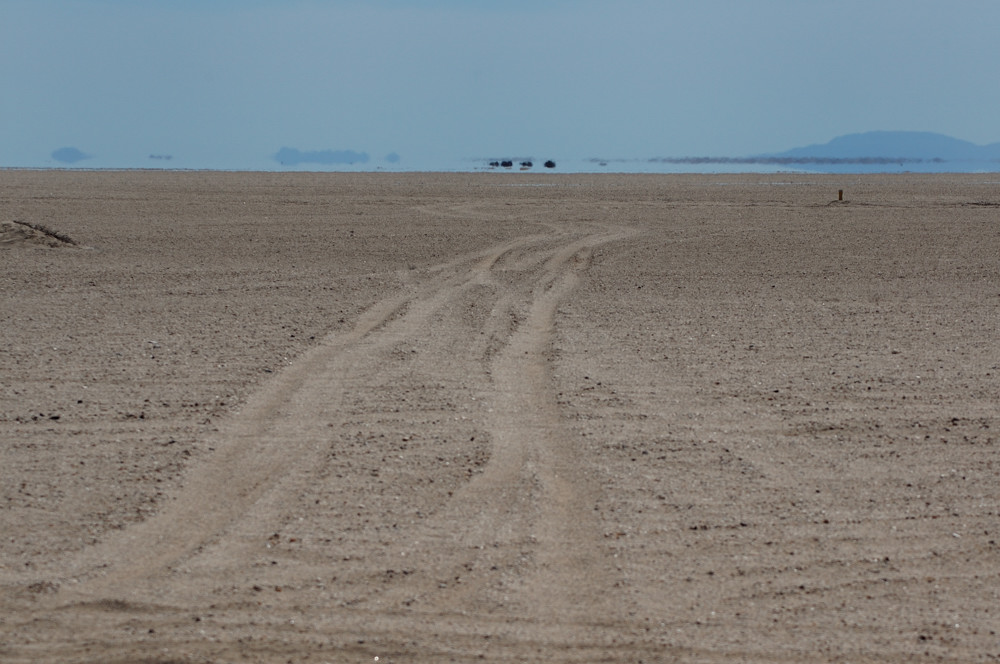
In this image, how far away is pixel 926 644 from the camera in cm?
488

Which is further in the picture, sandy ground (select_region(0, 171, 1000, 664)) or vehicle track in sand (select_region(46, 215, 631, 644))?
vehicle track in sand (select_region(46, 215, 631, 644))

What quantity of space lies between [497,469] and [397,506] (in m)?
0.91

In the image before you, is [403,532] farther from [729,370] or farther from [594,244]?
[594,244]

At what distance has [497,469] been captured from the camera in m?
7.21

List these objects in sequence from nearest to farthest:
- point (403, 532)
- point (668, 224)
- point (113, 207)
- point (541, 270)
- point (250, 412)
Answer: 1. point (403, 532)
2. point (250, 412)
3. point (541, 270)
4. point (668, 224)
5. point (113, 207)

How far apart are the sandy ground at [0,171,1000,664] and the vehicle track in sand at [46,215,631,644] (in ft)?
0.08

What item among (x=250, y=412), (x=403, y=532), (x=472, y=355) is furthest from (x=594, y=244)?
(x=403, y=532)

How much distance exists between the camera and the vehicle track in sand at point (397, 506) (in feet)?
17.5

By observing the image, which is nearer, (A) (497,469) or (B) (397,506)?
(B) (397,506)

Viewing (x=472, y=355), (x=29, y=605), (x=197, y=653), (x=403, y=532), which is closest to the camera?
(x=197, y=653)

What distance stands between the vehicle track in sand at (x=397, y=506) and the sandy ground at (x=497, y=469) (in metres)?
0.03

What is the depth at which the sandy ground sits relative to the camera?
5.04 meters

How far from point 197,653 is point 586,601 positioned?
181 cm

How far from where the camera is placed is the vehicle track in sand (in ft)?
17.5
